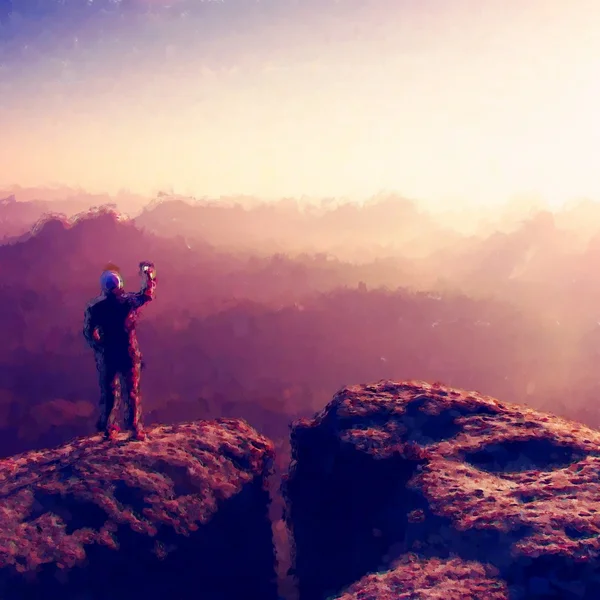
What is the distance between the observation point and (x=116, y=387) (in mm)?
8953

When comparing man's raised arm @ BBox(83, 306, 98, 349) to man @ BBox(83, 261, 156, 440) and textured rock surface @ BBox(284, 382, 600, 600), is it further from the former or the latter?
textured rock surface @ BBox(284, 382, 600, 600)

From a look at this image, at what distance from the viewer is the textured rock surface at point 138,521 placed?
20.7 ft

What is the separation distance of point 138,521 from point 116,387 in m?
2.63

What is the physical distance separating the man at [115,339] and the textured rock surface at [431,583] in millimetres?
4614

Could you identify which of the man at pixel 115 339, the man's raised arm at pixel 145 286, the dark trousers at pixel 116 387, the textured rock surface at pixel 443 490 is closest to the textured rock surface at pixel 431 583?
the textured rock surface at pixel 443 490

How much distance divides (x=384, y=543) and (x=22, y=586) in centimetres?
408

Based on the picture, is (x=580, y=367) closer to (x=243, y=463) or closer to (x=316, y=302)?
(x=316, y=302)

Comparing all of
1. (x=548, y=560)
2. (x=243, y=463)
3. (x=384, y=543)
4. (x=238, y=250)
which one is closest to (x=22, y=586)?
(x=243, y=463)

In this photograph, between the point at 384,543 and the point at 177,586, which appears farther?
the point at 177,586

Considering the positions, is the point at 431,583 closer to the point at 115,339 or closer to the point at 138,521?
the point at 138,521

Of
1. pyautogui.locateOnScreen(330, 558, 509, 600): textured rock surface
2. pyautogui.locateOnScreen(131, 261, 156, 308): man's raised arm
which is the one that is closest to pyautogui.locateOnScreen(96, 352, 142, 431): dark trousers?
pyautogui.locateOnScreen(131, 261, 156, 308): man's raised arm

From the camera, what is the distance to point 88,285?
105ft

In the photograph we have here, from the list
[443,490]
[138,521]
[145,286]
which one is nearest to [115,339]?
[145,286]

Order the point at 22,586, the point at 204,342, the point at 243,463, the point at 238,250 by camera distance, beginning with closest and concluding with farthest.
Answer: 1. the point at 22,586
2. the point at 243,463
3. the point at 204,342
4. the point at 238,250
